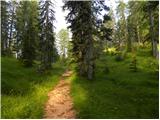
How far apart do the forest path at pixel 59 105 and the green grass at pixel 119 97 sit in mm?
464

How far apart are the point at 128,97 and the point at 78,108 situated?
495 centimetres

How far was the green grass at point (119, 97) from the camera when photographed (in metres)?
17.8

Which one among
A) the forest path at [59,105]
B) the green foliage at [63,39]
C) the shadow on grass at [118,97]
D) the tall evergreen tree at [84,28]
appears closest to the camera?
the shadow on grass at [118,97]

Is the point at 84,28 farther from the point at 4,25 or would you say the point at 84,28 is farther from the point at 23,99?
the point at 4,25

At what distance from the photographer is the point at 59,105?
826 inches

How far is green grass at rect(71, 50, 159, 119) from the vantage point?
1781cm

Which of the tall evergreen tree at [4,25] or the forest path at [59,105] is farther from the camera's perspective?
the tall evergreen tree at [4,25]

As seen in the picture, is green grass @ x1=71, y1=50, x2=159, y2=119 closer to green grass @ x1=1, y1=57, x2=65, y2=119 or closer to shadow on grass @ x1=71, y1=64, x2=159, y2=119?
shadow on grass @ x1=71, y1=64, x2=159, y2=119

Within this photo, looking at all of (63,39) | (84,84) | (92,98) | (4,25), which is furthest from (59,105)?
(63,39)

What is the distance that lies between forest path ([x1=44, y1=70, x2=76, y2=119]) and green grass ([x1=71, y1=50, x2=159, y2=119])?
464mm

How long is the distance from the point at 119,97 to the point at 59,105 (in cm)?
450

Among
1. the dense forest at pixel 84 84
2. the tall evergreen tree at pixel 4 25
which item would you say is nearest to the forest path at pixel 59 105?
the dense forest at pixel 84 84

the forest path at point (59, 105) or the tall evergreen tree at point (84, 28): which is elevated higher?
the tall evergreen tree at point (84, 28)

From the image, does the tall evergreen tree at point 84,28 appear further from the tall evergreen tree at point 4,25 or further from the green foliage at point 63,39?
the green foliage at point 63,39
